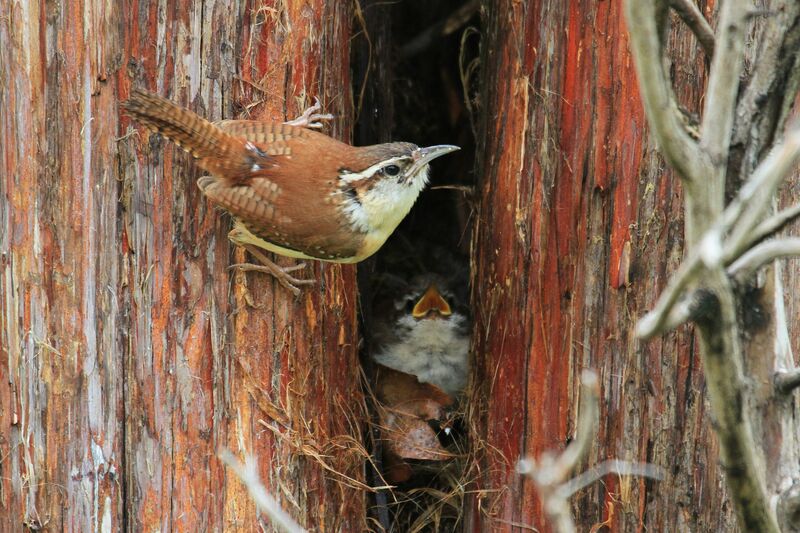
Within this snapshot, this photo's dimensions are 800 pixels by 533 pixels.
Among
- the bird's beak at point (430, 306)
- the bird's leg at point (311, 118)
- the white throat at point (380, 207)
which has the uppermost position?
the bird's leg at point (311, 118)

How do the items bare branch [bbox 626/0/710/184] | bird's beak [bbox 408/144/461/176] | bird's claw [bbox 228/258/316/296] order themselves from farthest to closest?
bird's beak [bbox 408/144/461/176], bird's claw [bbox 228/258/316/296], bare branch [bbox 626/0/710/184]

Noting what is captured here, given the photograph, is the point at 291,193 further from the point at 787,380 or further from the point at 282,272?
the point at 787,380

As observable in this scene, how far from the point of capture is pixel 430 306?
569cm

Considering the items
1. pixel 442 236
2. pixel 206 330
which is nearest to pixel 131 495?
pixel 206 330

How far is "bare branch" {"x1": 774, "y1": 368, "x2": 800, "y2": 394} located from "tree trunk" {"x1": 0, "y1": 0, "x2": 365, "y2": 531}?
7.42 ft

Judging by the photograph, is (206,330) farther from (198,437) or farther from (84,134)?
(84,134)

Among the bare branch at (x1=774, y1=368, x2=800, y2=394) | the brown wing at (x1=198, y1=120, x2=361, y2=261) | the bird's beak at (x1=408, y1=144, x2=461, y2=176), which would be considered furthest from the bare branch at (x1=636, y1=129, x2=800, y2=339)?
the bird's beak at (x1=408, y1=144, x2=461, y2=176)

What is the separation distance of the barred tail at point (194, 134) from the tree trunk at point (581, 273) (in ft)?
4.42

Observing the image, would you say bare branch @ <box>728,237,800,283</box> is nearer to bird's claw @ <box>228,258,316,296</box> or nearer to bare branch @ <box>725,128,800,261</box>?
bare branch @ <box>725,128,800,261</box>

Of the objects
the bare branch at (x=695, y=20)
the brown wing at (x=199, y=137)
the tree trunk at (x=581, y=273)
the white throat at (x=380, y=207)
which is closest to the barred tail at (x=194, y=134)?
the brown wing at (x=199, y=137)

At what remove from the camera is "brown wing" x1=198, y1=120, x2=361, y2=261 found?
12.8 ft

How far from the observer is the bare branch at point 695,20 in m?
2.60

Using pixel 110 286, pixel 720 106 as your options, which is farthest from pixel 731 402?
pixel 110 286

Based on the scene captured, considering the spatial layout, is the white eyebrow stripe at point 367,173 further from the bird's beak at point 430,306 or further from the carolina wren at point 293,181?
the bird's beak at point 430,306
